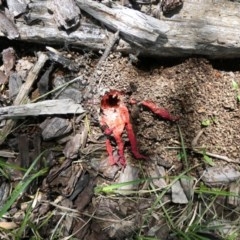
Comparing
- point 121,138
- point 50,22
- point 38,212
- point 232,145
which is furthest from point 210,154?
point 50,22

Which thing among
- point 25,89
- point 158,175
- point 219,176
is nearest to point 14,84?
point 25,89

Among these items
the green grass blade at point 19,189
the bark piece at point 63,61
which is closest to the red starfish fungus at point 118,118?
the bark piece at point 63,61

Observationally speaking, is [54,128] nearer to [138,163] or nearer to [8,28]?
[138,163]

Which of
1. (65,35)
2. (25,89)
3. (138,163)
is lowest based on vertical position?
(138,163)

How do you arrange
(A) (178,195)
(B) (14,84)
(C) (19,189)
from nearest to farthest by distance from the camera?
(C) (19,189)
(A) (178,195)
(B) (14,84)

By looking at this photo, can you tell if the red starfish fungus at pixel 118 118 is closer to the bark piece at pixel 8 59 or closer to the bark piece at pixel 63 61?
the bark piece at pixel 63 61

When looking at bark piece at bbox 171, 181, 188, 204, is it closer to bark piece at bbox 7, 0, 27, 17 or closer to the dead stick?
the dead stick

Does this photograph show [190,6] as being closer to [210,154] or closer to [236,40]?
[236,40]
